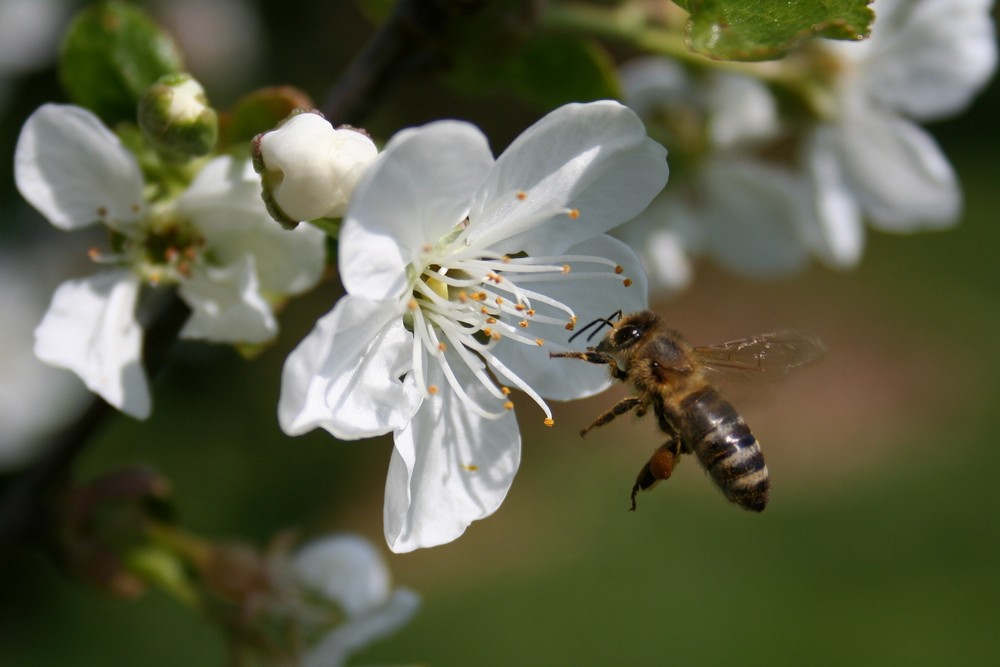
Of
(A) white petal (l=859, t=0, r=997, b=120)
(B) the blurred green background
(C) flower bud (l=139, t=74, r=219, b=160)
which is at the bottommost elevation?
(B) the blurred green background

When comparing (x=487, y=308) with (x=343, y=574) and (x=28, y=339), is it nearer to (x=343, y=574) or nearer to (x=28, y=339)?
(x=343, y=574)

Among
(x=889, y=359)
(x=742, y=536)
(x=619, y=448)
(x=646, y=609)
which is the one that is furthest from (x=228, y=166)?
(x=889, y=359)

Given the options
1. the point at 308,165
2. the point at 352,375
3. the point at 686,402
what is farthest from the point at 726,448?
the point at 308,165

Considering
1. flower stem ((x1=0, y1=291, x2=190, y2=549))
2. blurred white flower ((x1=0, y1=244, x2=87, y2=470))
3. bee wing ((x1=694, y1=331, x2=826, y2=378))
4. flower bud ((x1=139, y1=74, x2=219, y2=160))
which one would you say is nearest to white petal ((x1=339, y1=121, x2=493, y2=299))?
flower bud ((x1=139, y1=74, x2=219, y2=160))

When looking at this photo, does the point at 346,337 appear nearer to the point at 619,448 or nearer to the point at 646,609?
the point at 646,609

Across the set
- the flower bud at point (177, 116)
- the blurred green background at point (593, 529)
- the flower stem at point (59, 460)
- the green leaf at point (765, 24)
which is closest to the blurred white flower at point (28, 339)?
the blurred green background at point (593, 529)

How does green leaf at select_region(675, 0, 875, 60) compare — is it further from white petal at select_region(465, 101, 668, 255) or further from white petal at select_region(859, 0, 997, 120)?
white petal at select_region(859, 0, 997, 120)
